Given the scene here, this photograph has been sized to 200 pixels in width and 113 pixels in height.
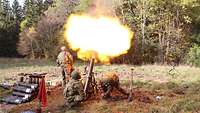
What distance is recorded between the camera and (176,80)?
25.7m

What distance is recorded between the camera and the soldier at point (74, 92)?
17578 millimetres

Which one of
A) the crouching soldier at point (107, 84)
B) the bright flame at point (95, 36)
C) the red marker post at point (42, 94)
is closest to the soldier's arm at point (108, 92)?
the crouching soldier at point (107, 84)

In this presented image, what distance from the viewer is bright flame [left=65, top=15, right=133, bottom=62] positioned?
20.0 metres

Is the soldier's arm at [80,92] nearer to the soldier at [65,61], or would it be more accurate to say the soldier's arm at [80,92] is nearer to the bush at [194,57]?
the soldier at [65,61]

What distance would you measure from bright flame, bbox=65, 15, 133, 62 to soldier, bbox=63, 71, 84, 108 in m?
2.05

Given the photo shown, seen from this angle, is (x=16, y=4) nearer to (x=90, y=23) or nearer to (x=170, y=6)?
(x=170, y=6)

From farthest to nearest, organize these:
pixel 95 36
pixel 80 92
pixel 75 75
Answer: pixel 95 36 → pixel 80 92 → pixel 75 75

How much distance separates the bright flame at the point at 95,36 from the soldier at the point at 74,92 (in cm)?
205

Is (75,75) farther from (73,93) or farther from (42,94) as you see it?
(42,94)

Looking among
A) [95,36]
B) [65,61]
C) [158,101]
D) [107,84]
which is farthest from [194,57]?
[107,84]

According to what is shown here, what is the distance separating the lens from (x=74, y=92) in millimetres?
17641

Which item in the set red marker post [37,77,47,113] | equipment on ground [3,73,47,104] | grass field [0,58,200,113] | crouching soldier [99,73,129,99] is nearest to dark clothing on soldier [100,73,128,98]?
crouching soldier [99,73,129,99]

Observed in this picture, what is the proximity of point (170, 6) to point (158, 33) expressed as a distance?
9.86ft

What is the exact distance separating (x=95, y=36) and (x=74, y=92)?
126 inches
